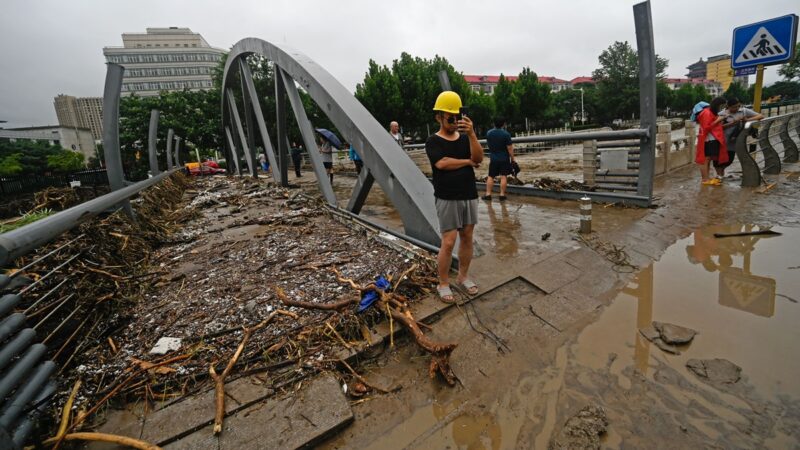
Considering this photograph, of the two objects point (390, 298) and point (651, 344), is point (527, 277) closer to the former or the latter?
point (651, 344)

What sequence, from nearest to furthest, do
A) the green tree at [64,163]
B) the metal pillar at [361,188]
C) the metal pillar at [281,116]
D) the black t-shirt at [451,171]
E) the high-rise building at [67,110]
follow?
the black t-shirt at [451,171]
the metal pillar at [361,188]
the metal pillar at [281,116]
the green tree at [64,163]
the high-rise building at [67,110]

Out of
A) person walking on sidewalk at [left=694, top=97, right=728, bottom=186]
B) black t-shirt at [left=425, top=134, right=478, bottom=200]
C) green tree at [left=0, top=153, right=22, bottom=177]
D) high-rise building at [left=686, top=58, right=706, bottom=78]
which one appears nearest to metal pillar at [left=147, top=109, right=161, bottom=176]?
black t-shirt at [left=425, top=134, right=478, bottom=200]

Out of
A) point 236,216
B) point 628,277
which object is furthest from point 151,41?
point 628,277

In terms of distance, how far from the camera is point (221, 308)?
2658mm

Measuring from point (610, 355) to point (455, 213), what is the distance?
4.52 ft

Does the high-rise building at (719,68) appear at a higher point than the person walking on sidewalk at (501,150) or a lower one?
higher

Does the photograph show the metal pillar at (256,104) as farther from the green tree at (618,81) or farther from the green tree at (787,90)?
the green tree at (787,90)

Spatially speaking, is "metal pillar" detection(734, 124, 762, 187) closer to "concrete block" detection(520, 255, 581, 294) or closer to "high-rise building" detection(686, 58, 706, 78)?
"concrete block" detection(520, 255, 581, 294)

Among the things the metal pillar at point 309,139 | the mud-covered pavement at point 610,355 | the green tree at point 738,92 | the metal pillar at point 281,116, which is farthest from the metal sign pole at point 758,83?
the green tree at point 738,92

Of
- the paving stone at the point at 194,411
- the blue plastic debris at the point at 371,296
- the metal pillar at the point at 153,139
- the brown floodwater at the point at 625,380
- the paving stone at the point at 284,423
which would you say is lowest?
the brown floodwater at the point at 625,380

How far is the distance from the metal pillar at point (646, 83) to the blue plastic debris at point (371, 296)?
14.3 feet

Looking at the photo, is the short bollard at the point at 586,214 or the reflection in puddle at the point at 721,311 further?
the short bollard at the point at 586,214

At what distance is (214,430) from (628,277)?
11.1ft

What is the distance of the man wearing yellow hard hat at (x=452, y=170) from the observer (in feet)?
8.51
